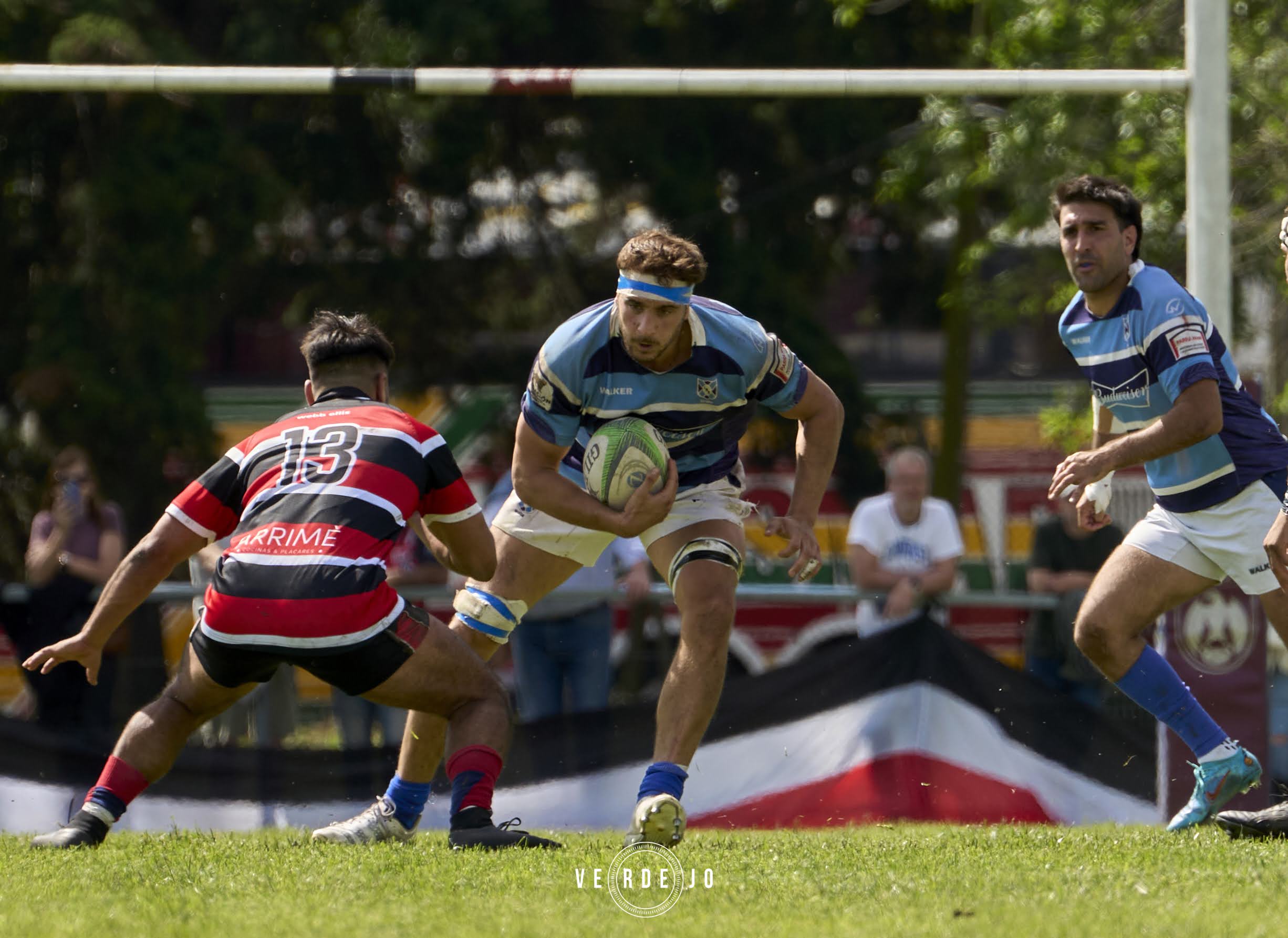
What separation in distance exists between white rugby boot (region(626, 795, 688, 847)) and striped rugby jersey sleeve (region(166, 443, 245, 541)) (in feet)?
5.59

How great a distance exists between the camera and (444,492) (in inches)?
224

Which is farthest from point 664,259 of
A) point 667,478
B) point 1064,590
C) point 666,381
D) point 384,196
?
point 384,196

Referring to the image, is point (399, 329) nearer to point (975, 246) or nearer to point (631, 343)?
point (975, 246)

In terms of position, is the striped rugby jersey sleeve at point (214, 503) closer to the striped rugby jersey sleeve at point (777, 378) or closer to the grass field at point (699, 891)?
the grass field at point (699, 891)

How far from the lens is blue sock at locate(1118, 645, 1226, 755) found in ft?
20.6

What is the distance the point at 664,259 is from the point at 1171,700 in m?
2.53

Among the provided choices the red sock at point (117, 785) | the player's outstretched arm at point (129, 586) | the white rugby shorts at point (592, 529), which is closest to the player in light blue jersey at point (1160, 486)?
the white rugby shorts at point (592, 529)

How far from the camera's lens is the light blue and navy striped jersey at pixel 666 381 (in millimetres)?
5824

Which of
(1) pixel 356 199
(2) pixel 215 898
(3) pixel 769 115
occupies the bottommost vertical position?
(2) pixel 215 898

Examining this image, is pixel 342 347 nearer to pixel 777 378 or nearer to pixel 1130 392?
pixel 777 378

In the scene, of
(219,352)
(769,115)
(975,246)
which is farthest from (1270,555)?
(219,352)

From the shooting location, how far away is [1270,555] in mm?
5156

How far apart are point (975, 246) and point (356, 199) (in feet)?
21.9

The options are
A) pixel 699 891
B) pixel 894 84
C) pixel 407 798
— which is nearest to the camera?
pixel 699 891
